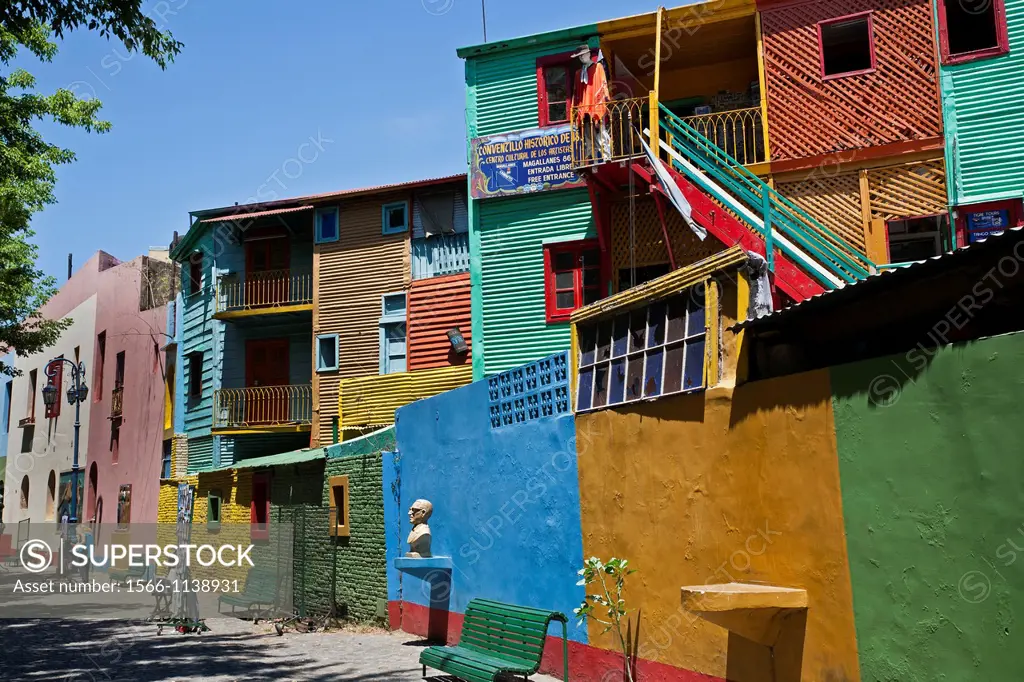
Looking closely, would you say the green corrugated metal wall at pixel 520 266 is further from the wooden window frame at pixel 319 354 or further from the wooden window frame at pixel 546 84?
the wooden window frame at pixel 319 354

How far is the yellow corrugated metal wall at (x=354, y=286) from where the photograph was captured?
22938 mm

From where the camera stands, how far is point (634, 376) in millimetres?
9438

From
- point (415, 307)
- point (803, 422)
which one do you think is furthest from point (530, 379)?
point (415, 307)

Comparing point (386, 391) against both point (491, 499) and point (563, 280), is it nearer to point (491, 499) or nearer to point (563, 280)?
point (563, 280)

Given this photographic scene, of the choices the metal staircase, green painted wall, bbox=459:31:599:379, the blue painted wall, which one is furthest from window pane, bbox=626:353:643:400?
green painted wall, bbox=459:31:599:379

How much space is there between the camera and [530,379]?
1138cm

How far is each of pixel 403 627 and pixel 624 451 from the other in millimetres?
6830

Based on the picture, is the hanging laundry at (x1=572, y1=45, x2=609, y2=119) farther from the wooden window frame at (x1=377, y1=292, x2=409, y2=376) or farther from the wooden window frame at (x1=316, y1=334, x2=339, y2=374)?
the wooden window frame at (x1=316, y1=334, x2=339, y2=374)

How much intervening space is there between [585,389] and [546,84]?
8313mm

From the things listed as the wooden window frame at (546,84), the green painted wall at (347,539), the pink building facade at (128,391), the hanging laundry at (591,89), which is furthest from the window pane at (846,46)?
the pink building facade at (128,391)

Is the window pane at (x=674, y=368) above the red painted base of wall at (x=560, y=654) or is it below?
above

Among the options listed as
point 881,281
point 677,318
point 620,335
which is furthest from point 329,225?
point 881,281

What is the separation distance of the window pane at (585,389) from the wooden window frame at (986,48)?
7.78 metres

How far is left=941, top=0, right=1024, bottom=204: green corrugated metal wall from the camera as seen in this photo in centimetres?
1373
